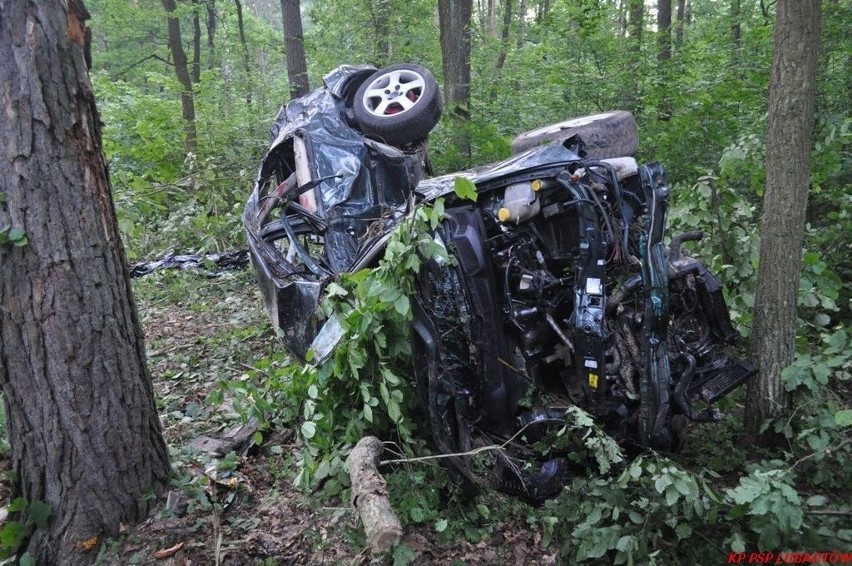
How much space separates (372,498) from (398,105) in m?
3.75

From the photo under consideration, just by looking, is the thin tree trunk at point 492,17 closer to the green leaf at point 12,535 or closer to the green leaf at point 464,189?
the green leaf at point 464,189

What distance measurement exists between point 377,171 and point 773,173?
2897mm

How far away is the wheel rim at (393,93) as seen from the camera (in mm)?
5211

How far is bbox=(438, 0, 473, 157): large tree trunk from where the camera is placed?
28.2ft

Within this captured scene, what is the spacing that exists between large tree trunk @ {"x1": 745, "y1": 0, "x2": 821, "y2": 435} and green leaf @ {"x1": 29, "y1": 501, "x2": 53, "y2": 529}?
11.9 feet

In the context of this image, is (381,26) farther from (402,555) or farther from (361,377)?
(402,555)

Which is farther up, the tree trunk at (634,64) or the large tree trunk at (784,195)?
the tree trunk at (634,64)

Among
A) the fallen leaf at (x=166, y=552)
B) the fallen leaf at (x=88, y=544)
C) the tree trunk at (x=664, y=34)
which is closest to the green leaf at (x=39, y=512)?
the fallen leaf at (x=88, y=544)

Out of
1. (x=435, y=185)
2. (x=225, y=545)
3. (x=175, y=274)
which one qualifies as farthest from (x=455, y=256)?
(x=175, y=274)

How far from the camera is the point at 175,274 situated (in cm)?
708

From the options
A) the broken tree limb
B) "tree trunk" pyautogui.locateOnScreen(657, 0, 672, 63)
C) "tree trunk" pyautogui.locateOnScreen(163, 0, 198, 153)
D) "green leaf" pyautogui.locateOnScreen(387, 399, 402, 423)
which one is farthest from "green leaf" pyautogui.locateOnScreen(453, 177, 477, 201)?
"tree trunk" pyautogui.locateOnScreen(163, 0, 198, 153)

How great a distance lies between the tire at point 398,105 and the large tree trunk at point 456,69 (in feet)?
10.5

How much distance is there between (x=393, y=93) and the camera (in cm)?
527

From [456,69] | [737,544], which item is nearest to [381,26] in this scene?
[456,69]
